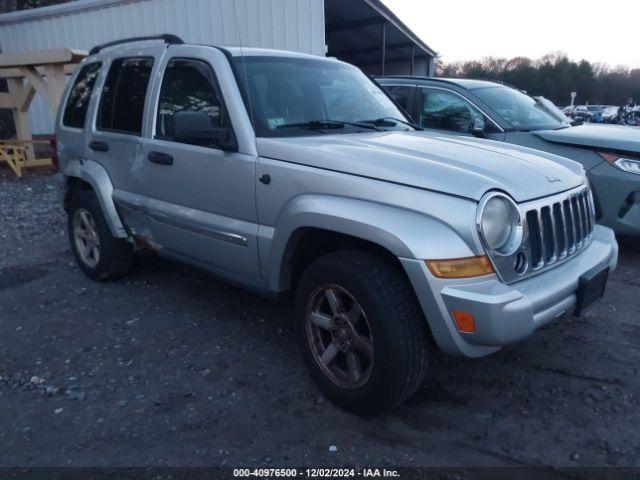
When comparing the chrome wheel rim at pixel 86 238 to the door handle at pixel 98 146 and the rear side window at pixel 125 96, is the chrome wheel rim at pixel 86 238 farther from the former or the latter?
the rear side window at pixel 125 96

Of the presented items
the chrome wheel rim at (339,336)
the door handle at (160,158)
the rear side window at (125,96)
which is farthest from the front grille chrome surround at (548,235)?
the rear side window at (125,96)

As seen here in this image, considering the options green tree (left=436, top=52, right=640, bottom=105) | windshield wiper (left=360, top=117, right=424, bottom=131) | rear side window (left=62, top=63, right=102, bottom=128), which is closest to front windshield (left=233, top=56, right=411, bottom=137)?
windshield wiper (left=360, top=117, right=424, bottom=131)

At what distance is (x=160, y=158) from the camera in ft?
12.7

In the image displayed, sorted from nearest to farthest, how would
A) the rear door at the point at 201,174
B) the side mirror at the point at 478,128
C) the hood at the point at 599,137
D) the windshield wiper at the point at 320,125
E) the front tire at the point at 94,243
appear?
the rear door at the point at 201,174 < the windshield wiper at the point at 320,125 < the front tire at the point at 94,243 < the hood at the point at 599,137 < the side mirror at the point at 478,128

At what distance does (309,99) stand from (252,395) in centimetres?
194

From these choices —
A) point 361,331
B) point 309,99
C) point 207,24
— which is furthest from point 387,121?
point 207,24

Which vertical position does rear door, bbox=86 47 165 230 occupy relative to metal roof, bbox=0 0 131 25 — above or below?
below

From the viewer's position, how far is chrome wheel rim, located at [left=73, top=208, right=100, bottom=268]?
4875mm

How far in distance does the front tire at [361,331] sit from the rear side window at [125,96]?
6.91ft

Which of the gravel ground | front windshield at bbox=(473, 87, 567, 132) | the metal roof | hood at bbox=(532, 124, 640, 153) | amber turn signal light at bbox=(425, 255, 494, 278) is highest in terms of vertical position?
the metal roof

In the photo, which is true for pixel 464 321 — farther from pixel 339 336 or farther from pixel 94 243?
pixel 94 243

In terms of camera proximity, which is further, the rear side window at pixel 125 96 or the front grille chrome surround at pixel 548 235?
the rear side window at pixel 125 96

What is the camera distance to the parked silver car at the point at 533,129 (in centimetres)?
529

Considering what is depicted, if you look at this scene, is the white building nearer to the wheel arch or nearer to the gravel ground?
the wheel arch
